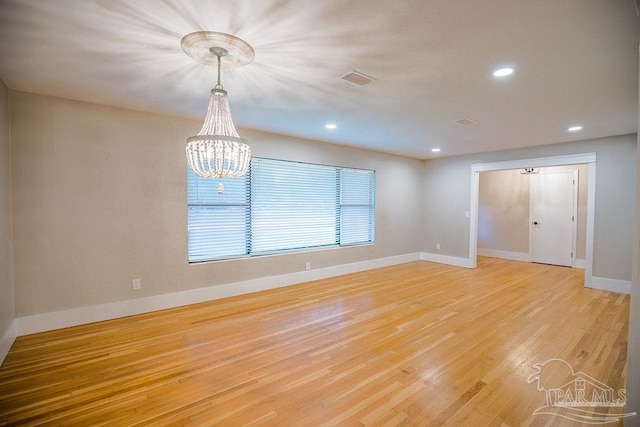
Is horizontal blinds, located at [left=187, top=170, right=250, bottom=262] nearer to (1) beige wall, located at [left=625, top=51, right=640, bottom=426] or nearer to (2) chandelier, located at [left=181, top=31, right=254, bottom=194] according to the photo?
(2) chandelier, located at [left=181, top=31, right=254, bottom=194]

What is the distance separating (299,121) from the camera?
3.96 m

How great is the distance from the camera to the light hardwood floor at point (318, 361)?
190 centimetres

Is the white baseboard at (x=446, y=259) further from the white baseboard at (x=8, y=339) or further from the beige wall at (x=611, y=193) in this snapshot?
the white baseboard at (x=8, y=339)

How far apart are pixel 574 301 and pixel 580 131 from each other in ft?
8.18

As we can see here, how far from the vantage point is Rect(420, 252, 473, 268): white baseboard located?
6.39 meters

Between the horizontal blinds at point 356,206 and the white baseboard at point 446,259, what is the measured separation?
1.86 m

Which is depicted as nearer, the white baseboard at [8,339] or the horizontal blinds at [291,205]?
the white baseboard at [8,339]

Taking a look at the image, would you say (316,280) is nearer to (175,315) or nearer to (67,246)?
(175,315)

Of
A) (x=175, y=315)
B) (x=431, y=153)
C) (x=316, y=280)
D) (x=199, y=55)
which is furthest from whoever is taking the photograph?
(x=431, y=153)

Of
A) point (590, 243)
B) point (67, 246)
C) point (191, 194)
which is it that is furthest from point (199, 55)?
point (590, 243)

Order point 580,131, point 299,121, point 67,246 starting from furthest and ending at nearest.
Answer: point 580,131, point 299,121, point 67,246

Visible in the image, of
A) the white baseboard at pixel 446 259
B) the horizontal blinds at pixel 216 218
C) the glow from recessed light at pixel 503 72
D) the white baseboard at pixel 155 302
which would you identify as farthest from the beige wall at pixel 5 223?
the white baseboard at pixel 446 259

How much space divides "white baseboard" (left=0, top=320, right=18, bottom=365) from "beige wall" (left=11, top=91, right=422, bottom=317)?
0.16m

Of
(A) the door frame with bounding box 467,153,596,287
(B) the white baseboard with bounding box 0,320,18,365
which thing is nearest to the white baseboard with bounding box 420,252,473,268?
(A) the door frame with bounding box 467,153,596,287
